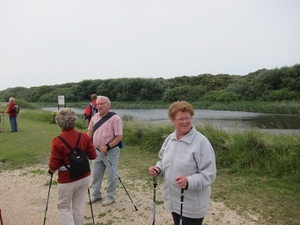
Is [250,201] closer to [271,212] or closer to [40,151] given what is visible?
[271,212]

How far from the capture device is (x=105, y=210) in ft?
14.8

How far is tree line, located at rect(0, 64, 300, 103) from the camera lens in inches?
1326

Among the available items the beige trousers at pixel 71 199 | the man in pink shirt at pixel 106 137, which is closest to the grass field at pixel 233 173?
the man in pink shirt at pixel 106 137

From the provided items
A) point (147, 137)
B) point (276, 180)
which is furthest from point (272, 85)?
point (276, 180)

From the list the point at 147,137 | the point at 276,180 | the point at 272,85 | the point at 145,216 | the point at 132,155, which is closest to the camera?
the point at 145,216

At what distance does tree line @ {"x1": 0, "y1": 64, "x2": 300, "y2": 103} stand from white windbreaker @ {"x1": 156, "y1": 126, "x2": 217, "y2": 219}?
3211 centimetres

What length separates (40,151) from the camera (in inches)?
362

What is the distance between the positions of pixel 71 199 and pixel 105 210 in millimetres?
1322

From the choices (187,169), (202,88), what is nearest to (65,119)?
(187,169)

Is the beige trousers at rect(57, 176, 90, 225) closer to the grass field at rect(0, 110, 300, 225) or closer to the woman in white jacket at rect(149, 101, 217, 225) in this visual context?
the woman in white jacket at rect(149, 101, 217, 225)

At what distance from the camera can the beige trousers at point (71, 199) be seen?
10.5 feet

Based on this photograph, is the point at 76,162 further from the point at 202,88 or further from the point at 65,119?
the point at 202,88

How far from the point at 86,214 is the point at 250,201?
2961 mm

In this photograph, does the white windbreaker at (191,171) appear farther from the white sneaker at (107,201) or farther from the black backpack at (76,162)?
the white sneaker at (107,201)
